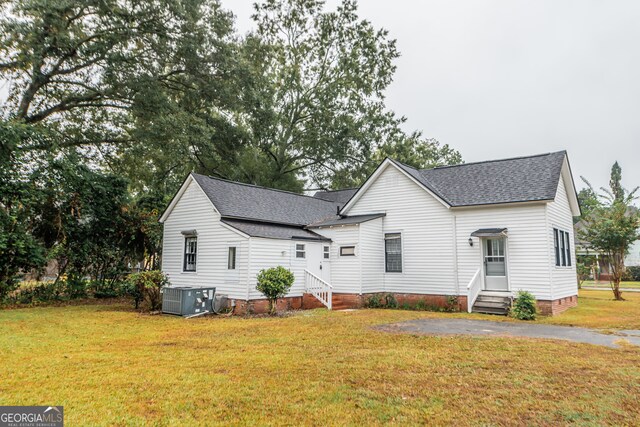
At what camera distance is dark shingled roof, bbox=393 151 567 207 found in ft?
48.6

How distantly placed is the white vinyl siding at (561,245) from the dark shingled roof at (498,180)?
96 centimetres

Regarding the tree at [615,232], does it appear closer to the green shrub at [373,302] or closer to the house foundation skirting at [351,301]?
the house foundation skirting at [351,301]

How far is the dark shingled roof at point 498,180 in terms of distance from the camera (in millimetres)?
14805

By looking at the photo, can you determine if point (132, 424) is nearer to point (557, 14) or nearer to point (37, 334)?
point (37, 334)

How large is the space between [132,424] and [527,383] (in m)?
5.30

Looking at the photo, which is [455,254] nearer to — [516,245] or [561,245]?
[516,245]

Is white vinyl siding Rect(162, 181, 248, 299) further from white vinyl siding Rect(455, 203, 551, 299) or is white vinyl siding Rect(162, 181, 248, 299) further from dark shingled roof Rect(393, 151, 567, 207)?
white vinyl siding Rect(455, 203, 551, 299)

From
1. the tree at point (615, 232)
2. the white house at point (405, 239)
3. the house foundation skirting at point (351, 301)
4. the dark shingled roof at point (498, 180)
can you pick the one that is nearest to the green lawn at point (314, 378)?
the house foundation skirting at point (351, 301)

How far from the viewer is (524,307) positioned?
13.1 m

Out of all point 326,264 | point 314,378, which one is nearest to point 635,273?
point 326,264

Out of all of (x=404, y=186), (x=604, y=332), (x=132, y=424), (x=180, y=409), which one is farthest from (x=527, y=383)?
(x=404, y=186)

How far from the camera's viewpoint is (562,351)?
766cm

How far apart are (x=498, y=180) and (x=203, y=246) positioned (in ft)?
42.8

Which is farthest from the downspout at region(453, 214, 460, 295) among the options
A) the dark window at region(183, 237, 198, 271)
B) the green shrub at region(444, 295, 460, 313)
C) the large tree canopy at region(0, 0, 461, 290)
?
the large tree canopy at region(0, 0, 461, 290)
